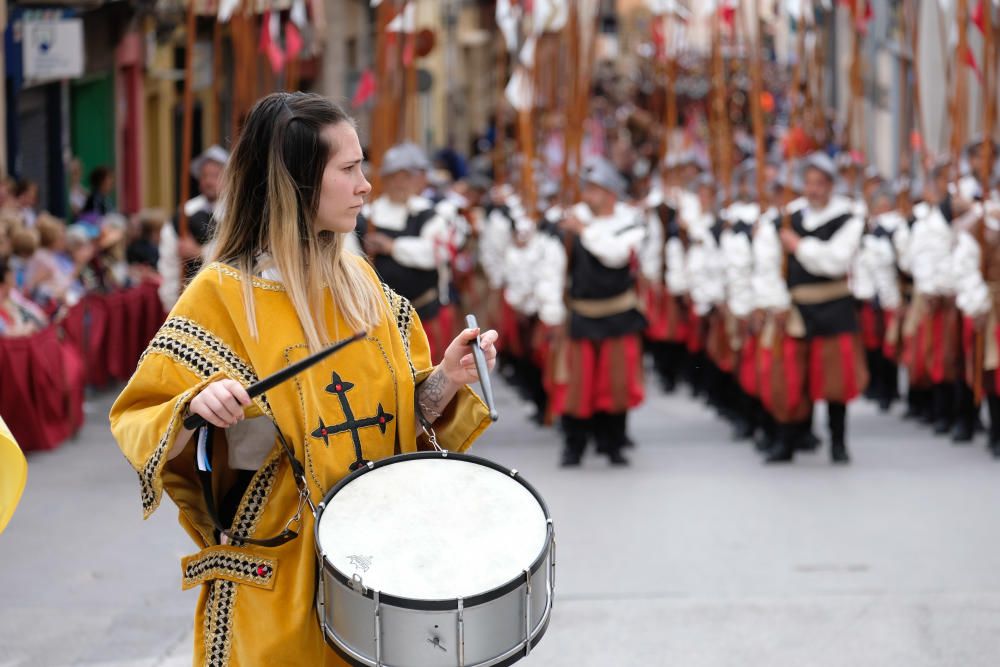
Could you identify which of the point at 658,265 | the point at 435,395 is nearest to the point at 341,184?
the point at 435,395

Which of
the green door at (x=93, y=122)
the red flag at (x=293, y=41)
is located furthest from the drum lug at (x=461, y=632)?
the green door at (x=93, y=122)

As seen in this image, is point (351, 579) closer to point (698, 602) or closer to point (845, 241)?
point (698, 602)

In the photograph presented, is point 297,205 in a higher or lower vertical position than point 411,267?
higher

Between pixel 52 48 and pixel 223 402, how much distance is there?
1156cm

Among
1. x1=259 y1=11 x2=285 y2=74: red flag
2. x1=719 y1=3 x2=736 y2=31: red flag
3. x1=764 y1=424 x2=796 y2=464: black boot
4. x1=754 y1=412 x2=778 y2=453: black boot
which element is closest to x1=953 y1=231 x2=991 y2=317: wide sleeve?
x1=764 y1=424 x2=796 y2=464: black boot

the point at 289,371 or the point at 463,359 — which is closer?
the point at 289,371

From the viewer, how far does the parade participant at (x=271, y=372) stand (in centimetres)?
Result: 274


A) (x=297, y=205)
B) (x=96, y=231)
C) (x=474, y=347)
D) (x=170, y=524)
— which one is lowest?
(x=170, y=524)

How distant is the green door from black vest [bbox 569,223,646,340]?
1069 cm

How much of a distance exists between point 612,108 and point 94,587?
22870 millimetres

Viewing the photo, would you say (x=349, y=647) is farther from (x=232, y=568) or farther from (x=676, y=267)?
(x=676, y=267)

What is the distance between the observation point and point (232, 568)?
9.24ft

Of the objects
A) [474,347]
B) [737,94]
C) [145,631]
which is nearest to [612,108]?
[737,94]

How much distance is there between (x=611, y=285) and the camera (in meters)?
8.66
